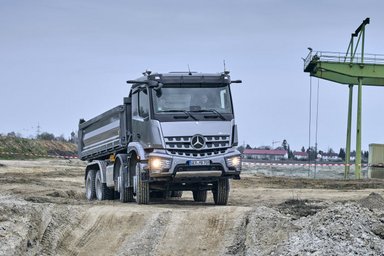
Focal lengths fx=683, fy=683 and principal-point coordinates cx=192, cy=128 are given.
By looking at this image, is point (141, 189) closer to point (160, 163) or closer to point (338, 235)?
point (160, 163)

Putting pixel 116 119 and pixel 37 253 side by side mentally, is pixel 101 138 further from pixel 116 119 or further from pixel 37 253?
pixel 37 253

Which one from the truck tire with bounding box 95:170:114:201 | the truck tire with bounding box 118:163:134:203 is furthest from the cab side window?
the truck tire with bounding box 95:170:114:201

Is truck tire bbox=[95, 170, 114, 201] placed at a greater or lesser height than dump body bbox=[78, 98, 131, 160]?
lesser

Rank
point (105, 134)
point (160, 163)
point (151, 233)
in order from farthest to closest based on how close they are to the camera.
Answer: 1. point (105, 134)
2. point (160, 163)
3. point (151, 233)

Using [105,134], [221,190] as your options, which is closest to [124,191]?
[105,134]

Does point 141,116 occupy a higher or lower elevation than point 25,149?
higher

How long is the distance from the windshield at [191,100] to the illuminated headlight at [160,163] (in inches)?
46.4

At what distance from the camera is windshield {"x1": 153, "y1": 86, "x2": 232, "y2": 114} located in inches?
650

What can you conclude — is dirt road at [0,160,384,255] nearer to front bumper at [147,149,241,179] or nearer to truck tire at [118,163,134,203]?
front bumper at [147,149,241,179]

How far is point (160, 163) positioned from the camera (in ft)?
52.8

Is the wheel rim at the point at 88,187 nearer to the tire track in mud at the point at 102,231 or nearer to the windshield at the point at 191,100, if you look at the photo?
the windshield at the point at 191,100

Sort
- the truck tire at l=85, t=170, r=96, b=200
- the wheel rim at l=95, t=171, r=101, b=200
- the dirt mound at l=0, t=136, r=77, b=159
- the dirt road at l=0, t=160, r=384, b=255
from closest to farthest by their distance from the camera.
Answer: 1. the dirt road at l=0, t=160, r=384, b=255
2. the wheel rim at l=95, t=171, r=101, b=200
3. the truck tire at l=85, t=170, r=96, b=200
4. the dirt mound at l=0, t=136, r=77, b=159

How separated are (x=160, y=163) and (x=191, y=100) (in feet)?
5.78

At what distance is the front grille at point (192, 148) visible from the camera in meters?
16.2
